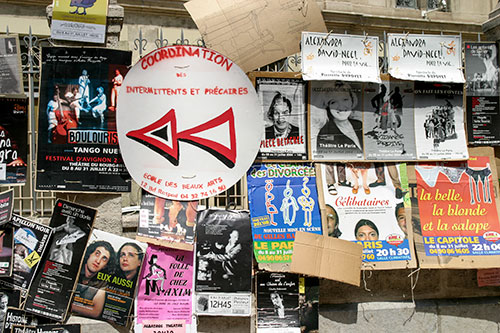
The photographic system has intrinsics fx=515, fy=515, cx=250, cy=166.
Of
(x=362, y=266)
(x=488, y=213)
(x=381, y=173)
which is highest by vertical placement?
(x=381, y=173)

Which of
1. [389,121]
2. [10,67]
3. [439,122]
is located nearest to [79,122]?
[10,67]

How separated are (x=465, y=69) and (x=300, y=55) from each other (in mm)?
1766

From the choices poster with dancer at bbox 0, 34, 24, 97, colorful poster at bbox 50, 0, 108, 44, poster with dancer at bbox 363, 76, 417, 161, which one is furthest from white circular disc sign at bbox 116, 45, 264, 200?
poster with dancer at bbox 363, 76, 417, 161

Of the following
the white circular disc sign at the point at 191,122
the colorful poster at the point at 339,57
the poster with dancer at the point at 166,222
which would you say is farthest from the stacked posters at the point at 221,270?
the colorful poster at the point at 339,57

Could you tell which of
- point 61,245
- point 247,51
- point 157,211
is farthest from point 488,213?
point 61,245

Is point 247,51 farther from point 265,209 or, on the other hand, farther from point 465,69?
point 465,69

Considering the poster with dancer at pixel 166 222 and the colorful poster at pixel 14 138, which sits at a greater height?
the colorful poster at pixel 14 138

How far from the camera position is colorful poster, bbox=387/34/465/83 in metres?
5.10

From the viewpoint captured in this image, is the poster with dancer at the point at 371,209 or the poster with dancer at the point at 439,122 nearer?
the poster with dancer at the point at 371,209

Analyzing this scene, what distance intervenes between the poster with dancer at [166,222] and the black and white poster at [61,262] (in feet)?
1.55

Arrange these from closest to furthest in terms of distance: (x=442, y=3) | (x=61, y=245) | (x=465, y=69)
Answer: (x=61, y=245), (x=465, y=69), (x=442, y=3)

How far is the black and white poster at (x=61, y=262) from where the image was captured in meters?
4.59

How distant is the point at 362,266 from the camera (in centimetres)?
495

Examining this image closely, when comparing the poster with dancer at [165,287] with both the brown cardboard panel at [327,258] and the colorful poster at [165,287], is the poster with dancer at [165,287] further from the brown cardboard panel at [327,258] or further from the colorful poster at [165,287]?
the brown cardboard panel at [327,258]
